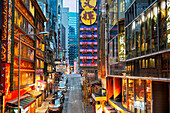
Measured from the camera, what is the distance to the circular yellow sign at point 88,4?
37.6 m

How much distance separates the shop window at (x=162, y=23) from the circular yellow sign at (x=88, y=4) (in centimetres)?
2359

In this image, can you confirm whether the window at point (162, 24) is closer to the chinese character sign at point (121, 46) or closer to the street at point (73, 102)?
the chinese character sign at point (121, 46)

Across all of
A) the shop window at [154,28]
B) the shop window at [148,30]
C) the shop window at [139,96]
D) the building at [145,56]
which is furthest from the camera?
the shop window at [139,96]

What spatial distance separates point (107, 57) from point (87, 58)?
3.44m

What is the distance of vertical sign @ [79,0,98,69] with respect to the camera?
37406mm

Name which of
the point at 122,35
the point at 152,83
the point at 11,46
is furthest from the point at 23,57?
the point at 152,83

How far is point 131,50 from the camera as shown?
21.6m

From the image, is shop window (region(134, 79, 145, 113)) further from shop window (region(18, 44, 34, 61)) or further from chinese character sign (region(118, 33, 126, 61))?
shop window (region(18, 44, 34, 61))

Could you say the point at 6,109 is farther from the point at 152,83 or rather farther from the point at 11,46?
the point at 152,83

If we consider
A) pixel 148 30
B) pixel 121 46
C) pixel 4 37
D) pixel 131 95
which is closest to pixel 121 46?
pixel 121 46

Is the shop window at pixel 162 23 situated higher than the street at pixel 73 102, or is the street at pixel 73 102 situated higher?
the shop window at pixel 162 23

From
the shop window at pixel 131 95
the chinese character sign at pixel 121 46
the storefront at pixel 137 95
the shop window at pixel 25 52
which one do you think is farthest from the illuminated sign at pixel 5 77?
the chinese character sign at pixel 121 46

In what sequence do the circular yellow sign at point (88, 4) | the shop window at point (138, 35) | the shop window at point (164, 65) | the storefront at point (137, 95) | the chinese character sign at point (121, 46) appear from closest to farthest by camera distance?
the shop window at point (164, 65) → the storefront at point (137, 95) → the shop window at point (138, 35) → the chinese character sign at point (121, 46) → the circular yellow sign at point (88, 4)

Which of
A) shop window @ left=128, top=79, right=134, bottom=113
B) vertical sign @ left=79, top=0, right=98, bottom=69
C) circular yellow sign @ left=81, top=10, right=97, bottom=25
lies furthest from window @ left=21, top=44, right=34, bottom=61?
shop window @ left=128, top=79, right=134, bottom=113
